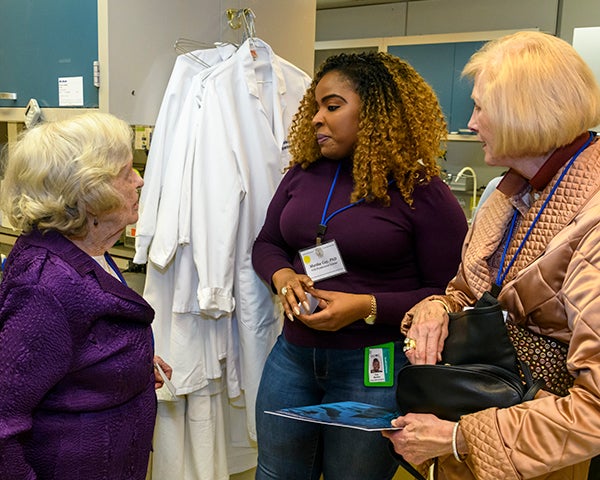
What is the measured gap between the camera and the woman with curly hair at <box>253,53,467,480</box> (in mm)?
1438

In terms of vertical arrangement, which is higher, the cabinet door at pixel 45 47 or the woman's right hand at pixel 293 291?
the cabinet door at pixel 45 47

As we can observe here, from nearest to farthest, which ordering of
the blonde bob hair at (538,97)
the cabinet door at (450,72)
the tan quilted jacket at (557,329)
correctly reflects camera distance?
1. the tan quilted jacket at (557,329)
2. the blonde bob hair at (538,97)
3. the cabinet door at (450,72)

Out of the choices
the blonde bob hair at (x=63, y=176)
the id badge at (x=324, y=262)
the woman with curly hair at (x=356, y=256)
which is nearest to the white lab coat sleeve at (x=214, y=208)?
the woman with curly hair at (x=356, y=256)

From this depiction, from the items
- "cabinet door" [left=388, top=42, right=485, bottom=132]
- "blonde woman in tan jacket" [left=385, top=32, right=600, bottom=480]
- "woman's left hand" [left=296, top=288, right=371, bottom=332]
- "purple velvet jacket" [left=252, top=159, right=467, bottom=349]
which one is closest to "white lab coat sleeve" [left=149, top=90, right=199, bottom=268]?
"purple velvet jacket" [left=252, top=159, right=467, bottom=349]

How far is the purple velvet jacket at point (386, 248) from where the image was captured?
1442mm

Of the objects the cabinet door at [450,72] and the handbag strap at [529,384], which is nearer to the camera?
the handbag strap at [529,384]

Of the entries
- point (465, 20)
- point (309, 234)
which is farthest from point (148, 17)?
point (465, 20)

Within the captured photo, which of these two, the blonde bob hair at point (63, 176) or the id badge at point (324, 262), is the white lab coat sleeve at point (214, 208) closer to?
the id badge at point (324, 262)

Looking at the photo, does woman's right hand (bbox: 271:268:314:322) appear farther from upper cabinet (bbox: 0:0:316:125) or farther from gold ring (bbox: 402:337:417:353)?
upper cabinet (bbox: 0:0:316:125)

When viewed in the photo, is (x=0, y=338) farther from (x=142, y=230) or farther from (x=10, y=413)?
(x=142, y=230)

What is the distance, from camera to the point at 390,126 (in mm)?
1481

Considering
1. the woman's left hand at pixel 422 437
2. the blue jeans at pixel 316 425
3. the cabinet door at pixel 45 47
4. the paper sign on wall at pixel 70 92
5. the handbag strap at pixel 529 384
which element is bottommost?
the blue jeans at pixel 316 425

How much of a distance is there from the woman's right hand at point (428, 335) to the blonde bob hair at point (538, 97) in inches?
14.0

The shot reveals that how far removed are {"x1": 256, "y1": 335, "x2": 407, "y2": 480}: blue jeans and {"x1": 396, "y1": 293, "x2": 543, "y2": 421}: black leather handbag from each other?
0.44m
